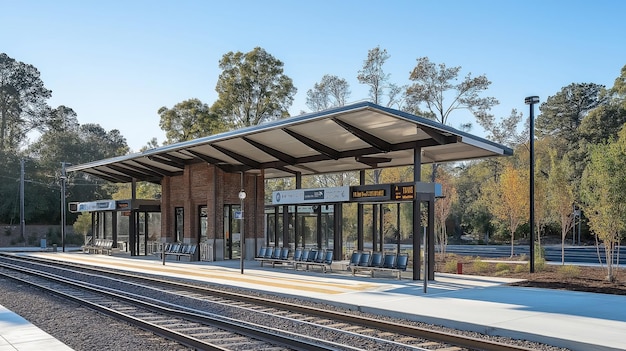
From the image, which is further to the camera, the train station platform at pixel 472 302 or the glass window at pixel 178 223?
the glass window at pixel 178 223

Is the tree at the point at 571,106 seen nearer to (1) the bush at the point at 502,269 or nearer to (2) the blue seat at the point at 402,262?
(1) the bush at the point at 502,269

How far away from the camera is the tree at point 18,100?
2958 inches

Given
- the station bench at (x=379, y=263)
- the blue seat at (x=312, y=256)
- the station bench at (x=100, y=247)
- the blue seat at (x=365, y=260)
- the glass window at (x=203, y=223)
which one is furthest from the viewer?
the station bench at (x=100, y=247)

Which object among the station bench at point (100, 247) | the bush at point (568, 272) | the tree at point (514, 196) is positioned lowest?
the station bench at point (100, 247)

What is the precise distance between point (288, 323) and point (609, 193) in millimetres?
11678

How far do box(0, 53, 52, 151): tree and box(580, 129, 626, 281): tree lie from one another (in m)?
71.1

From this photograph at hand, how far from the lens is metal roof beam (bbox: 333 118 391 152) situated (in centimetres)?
1838

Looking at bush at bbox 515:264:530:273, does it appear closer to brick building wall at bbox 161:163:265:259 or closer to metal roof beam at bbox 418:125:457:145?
metal roof beam at bbox 418:125:457:145

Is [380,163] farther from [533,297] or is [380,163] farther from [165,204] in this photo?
[165,204]

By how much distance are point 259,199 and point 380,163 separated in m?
7.58

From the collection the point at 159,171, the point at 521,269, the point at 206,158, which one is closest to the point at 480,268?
the point at 521,269

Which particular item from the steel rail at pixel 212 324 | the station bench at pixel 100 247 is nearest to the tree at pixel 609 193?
the steel rail at pixel 212 324

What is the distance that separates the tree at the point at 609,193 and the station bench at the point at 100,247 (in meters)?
28.9

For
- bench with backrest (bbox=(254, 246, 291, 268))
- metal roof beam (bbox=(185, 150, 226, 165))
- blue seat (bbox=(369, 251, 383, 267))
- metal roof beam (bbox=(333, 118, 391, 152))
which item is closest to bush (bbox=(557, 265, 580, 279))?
blue seat (bbox=(369, 251, 383, 267))
